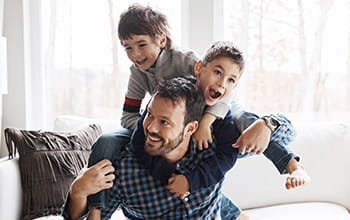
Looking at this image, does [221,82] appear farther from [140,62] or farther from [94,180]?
[94,180]

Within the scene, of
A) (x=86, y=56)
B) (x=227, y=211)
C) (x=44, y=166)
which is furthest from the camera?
(x=86, y=56)

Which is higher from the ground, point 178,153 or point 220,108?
point 220,108

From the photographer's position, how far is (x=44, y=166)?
2.19 metres

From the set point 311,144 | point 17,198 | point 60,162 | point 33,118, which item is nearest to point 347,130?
point 311,144

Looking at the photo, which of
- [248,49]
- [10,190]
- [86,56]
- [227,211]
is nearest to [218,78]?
[227,211]

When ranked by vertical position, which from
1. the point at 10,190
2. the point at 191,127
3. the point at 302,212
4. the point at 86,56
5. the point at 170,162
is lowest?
the point at 302,212

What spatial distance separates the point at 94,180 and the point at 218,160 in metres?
0.38

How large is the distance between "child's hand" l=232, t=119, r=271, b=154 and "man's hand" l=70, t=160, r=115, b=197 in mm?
391

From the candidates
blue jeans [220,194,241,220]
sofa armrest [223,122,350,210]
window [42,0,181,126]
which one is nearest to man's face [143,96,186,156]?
blue jeans [220,194,241,220]

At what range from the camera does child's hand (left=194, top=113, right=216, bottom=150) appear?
141 centimetres

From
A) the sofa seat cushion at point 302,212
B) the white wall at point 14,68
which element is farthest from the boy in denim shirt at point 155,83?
the white wall at point 14,68

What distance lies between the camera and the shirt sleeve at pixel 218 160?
140 cm

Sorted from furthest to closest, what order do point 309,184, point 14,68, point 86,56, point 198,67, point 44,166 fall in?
point 86,56, point 14,68, point 309,184, point 44,166, point 198,67

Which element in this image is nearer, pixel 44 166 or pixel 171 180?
pixel 171 180
